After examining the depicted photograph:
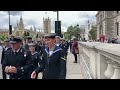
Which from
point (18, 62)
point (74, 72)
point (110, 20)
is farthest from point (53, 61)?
point (74, 72)

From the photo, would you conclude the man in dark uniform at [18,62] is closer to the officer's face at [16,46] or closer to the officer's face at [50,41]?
the officer's face at [16,46]

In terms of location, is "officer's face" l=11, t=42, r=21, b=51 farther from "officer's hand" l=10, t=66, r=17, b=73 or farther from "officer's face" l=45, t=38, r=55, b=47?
"officer's face" l=45, t=38, r=55, b=47

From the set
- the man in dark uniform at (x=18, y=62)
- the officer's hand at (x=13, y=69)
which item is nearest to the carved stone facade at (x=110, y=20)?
the man in dark uniform at (x=18, y=62)

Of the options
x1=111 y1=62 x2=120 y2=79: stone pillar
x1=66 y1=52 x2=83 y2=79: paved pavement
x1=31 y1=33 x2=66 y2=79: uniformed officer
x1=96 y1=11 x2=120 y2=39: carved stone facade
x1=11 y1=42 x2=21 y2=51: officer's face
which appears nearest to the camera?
x1=111 y1=62 x2=120 y2=79: stone pillar

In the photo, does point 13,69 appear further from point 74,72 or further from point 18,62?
point 74,72

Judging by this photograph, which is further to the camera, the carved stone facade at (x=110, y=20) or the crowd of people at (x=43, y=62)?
the crowd of people at (x=43, y=62)

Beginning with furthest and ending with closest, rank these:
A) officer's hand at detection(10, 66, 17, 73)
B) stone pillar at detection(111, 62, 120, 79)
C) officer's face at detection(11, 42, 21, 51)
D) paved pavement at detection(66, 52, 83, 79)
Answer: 1. paved pavement at detection(66, 52, 83, 79)
2. officer's face at detection(11, 42, 21, 51)
3. officer's hand at detection(10, 66, 17, 73)
4. stone pillar at detection(111, 62, 120, 79)

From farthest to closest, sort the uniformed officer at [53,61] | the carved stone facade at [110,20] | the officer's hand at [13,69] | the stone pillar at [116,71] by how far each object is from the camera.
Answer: the officer's hand at [13,69] < the uniformed officer at [53,61] < the carved stone facade at [110,20] < the stone pillar at [116,71]

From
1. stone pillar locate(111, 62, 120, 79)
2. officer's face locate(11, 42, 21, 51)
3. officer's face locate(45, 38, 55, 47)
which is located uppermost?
officer's face locate(45, 38, 55, 47)

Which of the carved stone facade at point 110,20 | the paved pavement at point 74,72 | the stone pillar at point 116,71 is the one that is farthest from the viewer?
the paved pavement at point 74,72

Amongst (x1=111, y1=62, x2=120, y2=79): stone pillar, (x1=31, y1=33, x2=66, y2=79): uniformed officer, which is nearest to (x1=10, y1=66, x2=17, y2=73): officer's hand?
(x1=31, y1=33, x2=66, y2=79): uniformed officer
